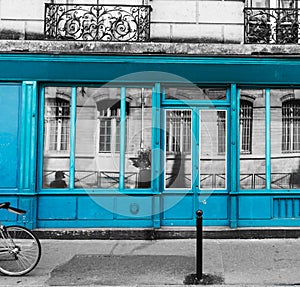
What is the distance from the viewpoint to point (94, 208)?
23.4 ft

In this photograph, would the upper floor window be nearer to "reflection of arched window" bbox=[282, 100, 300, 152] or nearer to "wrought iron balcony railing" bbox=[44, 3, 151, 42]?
"reflection of arched window" bbox=[282, 100, 300, 152]

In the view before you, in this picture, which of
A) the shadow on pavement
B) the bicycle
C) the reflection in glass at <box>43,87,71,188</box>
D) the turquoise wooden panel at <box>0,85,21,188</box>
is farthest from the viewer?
the reflection in glass at <box>43,87,71,188</box>

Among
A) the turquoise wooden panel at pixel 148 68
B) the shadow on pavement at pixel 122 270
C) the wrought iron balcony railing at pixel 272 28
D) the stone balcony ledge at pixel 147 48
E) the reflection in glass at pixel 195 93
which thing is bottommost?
the shadow on pavement at pixel 122 270

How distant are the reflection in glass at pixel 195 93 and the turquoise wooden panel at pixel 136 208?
6.87 feet

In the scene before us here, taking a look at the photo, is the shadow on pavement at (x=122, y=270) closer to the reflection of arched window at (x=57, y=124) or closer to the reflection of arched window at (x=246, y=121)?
the reflection of arched window at (x=57, y=124)

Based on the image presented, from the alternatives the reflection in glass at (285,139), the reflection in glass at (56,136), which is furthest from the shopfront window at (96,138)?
the reflection in glass at (285,139)

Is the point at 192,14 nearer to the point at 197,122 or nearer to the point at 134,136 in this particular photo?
the point at 197,122

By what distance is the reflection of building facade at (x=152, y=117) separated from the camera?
7.12 m

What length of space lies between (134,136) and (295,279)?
3.89 metres

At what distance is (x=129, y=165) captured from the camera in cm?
734

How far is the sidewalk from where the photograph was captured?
15.6ft

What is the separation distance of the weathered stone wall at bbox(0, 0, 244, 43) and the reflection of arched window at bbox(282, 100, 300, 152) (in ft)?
5.54

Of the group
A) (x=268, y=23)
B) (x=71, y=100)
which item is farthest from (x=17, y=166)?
(x=268, y=23)

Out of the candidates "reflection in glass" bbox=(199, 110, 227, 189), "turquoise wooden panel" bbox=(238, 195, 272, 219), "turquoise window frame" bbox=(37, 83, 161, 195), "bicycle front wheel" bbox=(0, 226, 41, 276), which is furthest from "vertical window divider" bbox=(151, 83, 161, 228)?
"bicycle front wheel" bbox=(0, 226, 41, 276)
